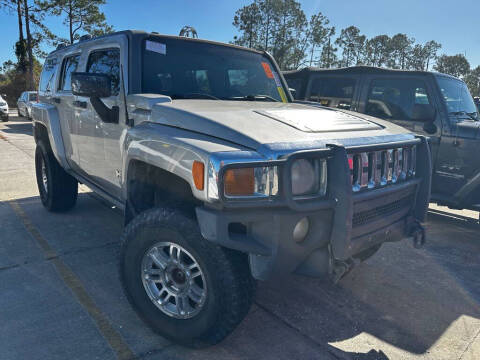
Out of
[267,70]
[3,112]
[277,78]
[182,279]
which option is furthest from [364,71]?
[3,112]

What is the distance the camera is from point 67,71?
4.71 metres

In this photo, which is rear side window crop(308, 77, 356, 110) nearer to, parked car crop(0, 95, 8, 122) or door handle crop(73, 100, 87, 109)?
door handle crop(73, 100, 87, 109)

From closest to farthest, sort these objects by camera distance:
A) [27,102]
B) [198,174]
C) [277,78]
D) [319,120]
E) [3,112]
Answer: [198,174], [319,120], [277,78], [3,112], [27,102]

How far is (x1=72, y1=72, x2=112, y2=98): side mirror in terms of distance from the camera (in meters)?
3.05

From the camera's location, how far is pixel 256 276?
221cm

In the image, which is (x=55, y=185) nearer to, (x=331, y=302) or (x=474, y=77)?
(x=331, y=302)

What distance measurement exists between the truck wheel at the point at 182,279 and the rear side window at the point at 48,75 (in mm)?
3309

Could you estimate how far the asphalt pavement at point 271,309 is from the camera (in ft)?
8.48

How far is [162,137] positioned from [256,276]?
1008mm

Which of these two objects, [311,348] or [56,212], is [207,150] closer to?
[311,348]

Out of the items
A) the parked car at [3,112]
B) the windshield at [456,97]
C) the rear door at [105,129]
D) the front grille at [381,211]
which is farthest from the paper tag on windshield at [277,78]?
the parked car at [3,112]

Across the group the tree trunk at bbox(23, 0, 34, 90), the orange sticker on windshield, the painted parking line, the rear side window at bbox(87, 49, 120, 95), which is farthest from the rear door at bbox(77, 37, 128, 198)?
the tree trunk at bbox(23, 0, 34, 90)

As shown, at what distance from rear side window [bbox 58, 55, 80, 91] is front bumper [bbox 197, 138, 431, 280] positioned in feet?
10.2

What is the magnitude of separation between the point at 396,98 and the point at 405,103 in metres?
0.16
